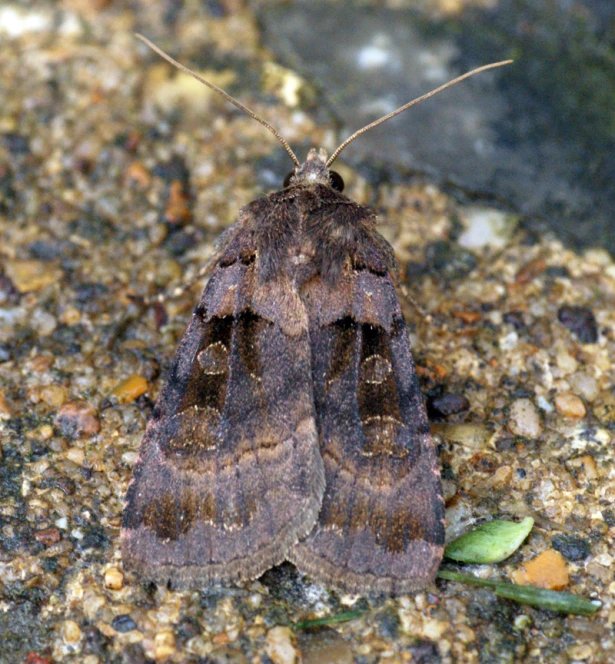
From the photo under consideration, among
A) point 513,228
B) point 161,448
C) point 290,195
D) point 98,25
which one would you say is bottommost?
point 161,448

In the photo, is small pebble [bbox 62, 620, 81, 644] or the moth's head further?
the moth's head

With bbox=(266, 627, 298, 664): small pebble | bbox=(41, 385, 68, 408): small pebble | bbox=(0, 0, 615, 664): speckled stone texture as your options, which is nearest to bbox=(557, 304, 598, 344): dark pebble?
bbox=(0, 0, 615, 664): speckled stone texture

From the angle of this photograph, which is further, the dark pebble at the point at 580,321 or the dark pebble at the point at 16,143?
the dark pebble at the point at 16,143

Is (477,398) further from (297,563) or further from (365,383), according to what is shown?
(297,563)

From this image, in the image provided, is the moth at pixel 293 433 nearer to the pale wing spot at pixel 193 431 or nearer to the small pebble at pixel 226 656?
the pale wing spot at pixel 193 431

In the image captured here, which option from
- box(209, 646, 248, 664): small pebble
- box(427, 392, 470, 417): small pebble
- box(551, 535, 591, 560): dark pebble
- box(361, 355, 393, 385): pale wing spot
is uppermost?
box(427, 392, 470, 417): small pebble

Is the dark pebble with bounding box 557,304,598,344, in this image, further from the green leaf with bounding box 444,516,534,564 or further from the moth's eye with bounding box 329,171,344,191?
the moth's eye with bounding box 329,171,344,191

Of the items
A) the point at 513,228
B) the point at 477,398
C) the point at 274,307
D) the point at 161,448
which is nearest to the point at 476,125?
the point at 513,228

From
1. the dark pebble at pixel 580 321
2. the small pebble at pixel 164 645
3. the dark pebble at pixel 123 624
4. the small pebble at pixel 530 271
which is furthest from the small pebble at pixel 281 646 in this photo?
the small pebble at pixel 530 271
